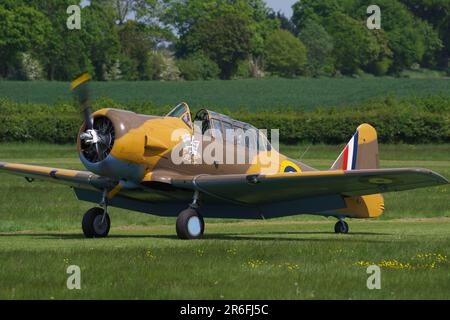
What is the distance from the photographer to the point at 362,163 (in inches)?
861

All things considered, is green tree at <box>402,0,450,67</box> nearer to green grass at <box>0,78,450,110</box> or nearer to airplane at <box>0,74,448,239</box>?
green grass at <box>0,78,450,110</box>

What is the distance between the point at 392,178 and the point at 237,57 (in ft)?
298

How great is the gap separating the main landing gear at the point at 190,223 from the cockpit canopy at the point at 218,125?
141 centimetres

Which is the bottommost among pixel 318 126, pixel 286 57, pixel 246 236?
pixel 246 236

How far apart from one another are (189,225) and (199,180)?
829mm

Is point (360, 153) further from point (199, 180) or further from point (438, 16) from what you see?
point (438, 16)

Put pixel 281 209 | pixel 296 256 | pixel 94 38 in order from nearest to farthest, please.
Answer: pixel 296 256 → pixel 281 209 → pixel 94 38

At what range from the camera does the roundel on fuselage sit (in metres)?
21.1

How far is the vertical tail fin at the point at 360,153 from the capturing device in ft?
71.8

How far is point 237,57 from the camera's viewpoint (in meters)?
108

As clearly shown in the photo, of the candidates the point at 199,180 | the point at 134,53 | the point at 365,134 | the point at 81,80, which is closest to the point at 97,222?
the point at 199,180

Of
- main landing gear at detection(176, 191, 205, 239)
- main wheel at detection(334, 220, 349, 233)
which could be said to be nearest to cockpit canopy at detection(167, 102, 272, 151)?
main landing gear at detection(176, 191, 205, 239)
